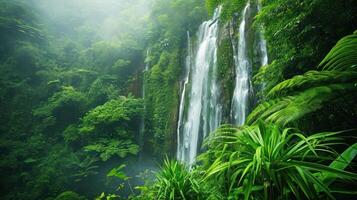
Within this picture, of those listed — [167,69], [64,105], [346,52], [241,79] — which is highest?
[167,69]

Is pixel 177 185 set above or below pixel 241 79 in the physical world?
below

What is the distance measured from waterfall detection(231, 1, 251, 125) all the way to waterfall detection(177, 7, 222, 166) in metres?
1.02

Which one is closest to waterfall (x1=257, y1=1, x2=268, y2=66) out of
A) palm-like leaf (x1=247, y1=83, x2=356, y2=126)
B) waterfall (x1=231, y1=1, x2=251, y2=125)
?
waterfall (x1=231, y1=1, x2=251, y2=125)

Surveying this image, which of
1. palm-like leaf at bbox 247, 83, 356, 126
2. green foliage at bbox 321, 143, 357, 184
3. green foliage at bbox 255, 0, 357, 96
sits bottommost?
green foliage at bbox 321, 143, 357, 184

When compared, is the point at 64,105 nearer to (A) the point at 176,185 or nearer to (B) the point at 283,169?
(A) the point at 176,185

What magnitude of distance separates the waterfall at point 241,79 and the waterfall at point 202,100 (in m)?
1.02

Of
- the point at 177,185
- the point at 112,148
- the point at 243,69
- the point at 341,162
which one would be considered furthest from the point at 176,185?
the point at 112,148

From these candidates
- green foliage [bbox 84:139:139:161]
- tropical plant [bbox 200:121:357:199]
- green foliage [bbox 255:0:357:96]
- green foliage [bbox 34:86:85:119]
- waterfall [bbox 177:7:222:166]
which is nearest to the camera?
tropical plant [bbox 200:121:357:199]

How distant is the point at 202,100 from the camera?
29.0 feet

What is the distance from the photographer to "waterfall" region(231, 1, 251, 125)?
6472 millimetres

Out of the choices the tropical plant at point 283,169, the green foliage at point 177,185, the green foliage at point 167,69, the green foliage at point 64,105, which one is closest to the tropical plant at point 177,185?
the green foliage at point 177,185

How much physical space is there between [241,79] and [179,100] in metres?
4.44

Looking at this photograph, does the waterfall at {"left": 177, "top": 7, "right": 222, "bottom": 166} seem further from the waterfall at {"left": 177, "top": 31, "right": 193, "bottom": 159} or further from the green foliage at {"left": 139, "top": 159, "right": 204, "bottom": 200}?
the green foliage at {"left": 139, "top": 159, "right": 204, "bottom": 200}

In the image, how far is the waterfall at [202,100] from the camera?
8234 millimetres
